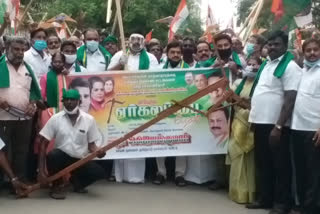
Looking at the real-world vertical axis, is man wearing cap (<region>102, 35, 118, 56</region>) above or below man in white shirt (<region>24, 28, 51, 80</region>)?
above

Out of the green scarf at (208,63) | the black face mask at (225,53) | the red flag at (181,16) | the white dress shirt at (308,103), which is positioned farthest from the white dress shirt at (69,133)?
the red flag at (181,16)

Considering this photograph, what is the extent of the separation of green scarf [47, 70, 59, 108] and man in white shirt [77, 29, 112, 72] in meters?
0.91

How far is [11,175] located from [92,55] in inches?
93.2

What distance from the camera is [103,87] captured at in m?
6.84

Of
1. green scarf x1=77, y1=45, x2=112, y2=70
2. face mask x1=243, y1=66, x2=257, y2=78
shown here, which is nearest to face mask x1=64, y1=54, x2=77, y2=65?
green scarf x1=77, y1=45, x2=112, y2=70

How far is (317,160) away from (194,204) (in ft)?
5.02

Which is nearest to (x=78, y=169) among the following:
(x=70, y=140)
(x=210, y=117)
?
(x=70, y=140)

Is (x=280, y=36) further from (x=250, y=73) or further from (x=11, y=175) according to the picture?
(x=11, y=175)

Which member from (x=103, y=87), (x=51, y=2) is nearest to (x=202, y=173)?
(x=103, y=87)

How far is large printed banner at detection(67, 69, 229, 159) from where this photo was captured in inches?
268

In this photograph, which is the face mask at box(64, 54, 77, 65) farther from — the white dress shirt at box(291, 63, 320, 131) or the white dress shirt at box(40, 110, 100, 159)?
the white dress shirt at box(291, 63, 320, 131)

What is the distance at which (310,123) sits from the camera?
5.12 m

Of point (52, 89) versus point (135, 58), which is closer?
point (52, 89)

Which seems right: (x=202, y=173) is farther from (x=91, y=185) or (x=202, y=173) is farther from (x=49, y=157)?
(x=49, y=157)
